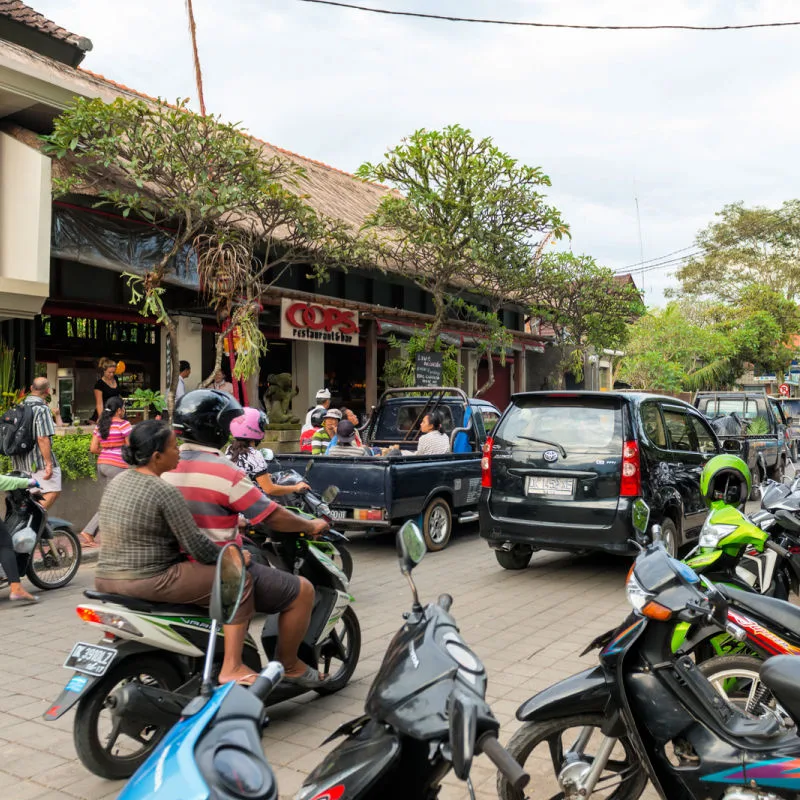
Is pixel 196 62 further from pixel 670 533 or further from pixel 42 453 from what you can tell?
pixel 670 533

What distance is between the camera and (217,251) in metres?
11.7

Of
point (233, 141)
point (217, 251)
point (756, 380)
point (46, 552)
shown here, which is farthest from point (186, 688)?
point (756, 380)

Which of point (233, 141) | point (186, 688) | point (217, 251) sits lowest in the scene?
point (186, 688)

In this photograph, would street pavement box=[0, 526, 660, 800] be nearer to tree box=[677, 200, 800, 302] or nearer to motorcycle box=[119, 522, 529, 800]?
motorcycle box=[119, 522, 529, 800]

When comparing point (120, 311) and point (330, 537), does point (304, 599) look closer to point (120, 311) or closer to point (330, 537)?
point (330, 537)

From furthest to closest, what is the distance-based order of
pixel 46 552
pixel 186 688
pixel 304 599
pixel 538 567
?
pixel 538 567, pixel 46 552, pixel 304 599, pixel 186 688

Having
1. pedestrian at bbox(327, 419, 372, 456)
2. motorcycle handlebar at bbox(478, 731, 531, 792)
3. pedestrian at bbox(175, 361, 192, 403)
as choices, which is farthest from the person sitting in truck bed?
motorcycle handlebar at bbox(478, 731, 531, 792)

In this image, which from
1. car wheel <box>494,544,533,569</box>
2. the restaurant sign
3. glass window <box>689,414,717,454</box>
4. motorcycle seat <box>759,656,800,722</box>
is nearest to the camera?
motorcycle seat <box>759,656,800,722</box>

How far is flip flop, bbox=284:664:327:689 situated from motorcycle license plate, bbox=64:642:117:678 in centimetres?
103

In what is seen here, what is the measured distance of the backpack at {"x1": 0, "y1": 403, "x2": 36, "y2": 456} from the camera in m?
8.54

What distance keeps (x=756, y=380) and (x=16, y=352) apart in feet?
134

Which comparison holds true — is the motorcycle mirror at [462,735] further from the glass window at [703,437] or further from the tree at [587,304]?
the tree at [587,304]

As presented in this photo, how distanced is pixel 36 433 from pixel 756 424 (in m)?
12.9

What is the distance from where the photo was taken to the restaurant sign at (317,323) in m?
15.4
